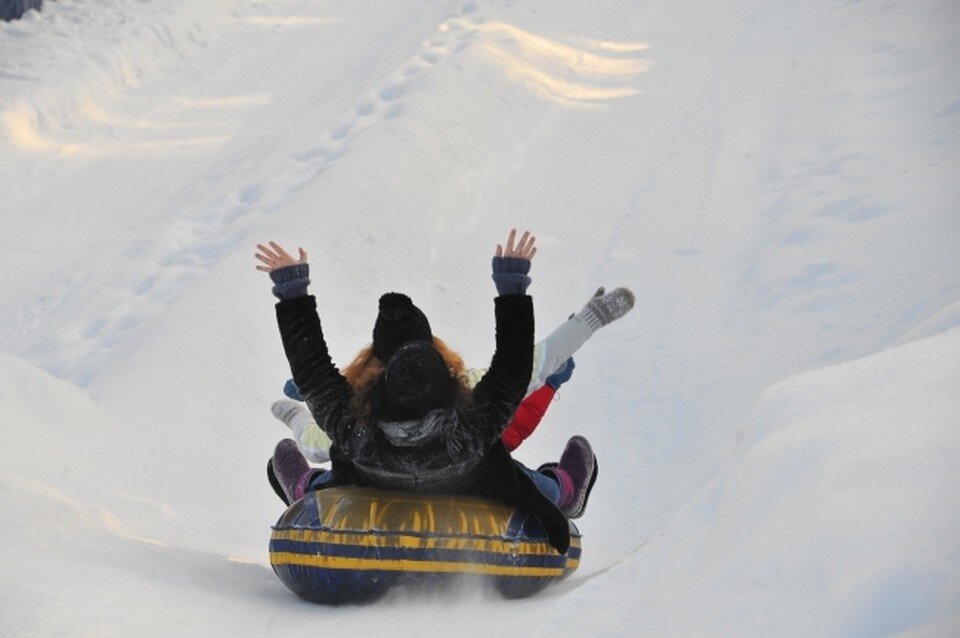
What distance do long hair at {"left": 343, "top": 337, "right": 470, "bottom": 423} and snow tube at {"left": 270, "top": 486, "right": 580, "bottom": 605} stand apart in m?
0.27

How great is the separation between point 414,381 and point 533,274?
3.47 m

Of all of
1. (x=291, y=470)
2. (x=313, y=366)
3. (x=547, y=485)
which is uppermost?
(x=313, y=366)

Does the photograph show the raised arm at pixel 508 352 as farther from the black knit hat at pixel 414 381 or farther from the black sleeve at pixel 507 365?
the black knit hat at pixel 414 381

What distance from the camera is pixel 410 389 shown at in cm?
285

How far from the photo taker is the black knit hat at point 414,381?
285cm

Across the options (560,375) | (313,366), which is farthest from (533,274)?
(313,366)

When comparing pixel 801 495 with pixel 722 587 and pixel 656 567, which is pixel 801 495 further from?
pixel 656 567

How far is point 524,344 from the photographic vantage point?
2.97m

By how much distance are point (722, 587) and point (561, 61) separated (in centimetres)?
746

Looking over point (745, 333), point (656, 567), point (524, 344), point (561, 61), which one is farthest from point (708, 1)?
point (656, 567)

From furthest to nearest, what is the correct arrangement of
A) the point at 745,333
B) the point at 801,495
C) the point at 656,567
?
the point at 745,333 → the point at 656,567 → the point at 801,495

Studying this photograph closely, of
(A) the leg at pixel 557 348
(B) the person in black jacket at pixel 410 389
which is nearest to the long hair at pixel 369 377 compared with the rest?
(B) the person in black jacket at pixel 410 389

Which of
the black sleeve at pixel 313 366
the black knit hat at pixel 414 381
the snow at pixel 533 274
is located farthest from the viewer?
the black sleeve at pixel 313 366

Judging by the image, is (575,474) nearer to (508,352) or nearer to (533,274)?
(508,352)
